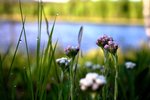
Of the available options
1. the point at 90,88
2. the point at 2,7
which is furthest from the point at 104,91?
the point at 2,7

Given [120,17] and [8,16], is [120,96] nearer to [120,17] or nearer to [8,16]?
[8,16]

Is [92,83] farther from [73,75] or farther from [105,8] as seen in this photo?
[105,8]

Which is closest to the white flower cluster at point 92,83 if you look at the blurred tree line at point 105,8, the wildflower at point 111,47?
the wildflower at point 111,47

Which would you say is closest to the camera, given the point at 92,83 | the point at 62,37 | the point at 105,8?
the point at 92,83

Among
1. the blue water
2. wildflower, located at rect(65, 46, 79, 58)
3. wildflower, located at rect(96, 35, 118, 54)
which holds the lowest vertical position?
the blue water

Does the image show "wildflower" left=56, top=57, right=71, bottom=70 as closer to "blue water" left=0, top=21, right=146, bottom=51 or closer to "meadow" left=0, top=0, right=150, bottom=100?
"meadow" left=0, top=0, right=150, bottom=100

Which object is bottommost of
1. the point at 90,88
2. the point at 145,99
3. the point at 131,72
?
the point at 145,99

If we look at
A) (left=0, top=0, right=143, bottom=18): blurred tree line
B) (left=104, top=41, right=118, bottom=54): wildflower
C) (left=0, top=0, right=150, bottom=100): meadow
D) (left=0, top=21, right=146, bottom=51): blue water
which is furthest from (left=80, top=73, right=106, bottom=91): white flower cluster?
(left=0, top=0, right=143, bottom=18): blurred tree line

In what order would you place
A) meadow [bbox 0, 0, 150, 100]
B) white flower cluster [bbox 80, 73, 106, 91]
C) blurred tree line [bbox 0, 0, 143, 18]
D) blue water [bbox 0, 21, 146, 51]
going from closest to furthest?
white flower cluster [bbox 80, 73, 106, 91], meadow [bbox 0, 0, 150, 100], blue water [bbox 0, 21, 146, 51], blurred tree line [bbox 0, 0, 143, 18]

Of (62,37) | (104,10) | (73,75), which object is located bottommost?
(62,37)

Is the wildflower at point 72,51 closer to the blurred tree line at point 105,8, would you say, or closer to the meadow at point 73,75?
the meadow at point 73,75

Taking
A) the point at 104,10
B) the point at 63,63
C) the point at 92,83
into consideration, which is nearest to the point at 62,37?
the point at 104,10
